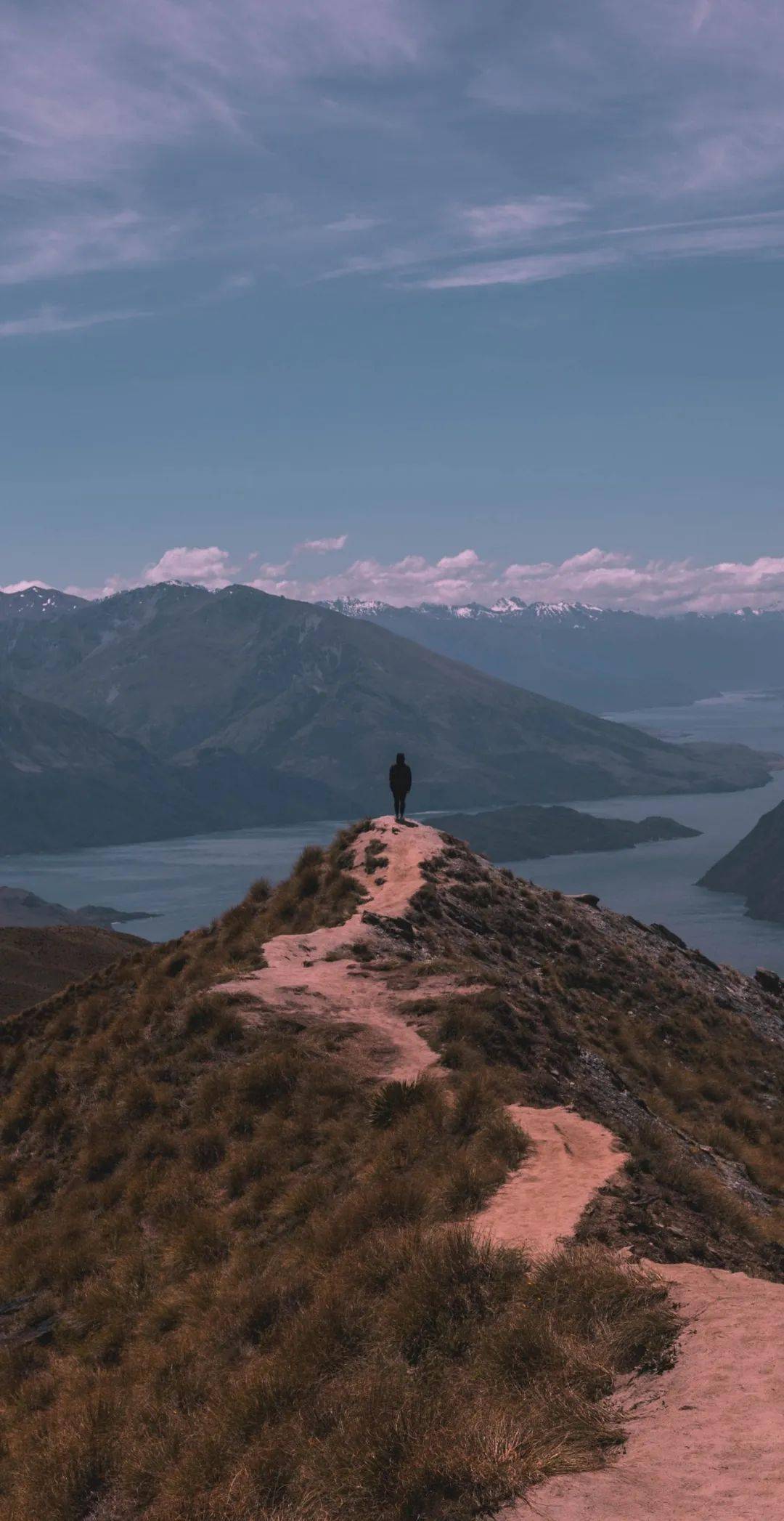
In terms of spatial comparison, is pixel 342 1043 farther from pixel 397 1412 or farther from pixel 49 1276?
pixel 397 1412

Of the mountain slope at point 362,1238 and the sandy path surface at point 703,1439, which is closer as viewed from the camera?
the sandy path surface at point 703,1439

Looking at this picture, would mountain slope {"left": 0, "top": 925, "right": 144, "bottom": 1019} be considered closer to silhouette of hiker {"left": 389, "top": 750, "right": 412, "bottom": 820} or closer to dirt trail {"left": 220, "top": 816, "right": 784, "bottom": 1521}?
silhouette of hiker {"left": 389, "top": 750, "right": 412, "bottom": 820}

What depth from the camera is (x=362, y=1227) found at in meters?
17.0

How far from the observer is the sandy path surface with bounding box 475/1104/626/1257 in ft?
52.2

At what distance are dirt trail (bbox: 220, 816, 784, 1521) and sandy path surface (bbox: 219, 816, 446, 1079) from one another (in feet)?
5.19

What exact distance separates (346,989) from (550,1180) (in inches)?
469

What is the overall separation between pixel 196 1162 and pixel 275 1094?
82.8 inches

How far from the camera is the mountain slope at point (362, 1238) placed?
451 inches

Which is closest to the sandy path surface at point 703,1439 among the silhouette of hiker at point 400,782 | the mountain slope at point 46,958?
the silhouette of hiker at point 400,782

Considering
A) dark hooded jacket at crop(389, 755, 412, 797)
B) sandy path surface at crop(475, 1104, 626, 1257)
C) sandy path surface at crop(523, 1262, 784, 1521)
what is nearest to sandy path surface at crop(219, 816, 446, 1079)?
sandy path surface at crop(475, 1104, 626, 1257)

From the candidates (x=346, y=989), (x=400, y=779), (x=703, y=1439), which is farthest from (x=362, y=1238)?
(x=400, y=779)

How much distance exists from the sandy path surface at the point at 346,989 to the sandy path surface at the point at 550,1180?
352cm

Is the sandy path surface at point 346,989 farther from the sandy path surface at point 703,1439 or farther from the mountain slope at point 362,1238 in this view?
the sandy path surface at point 703,1439

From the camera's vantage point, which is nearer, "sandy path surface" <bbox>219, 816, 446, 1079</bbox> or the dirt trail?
the dirt trail
